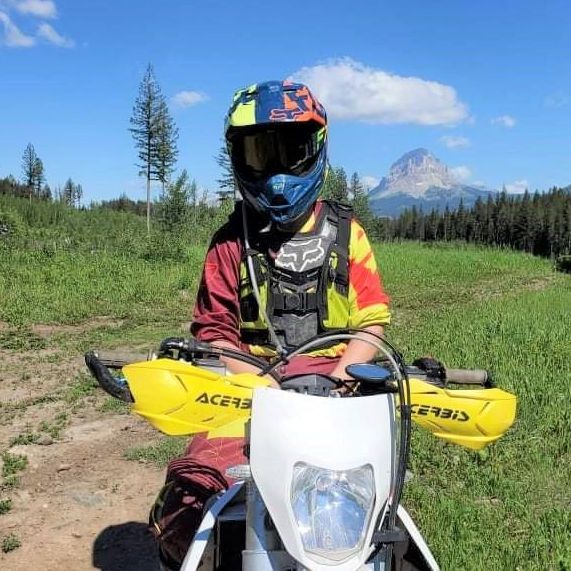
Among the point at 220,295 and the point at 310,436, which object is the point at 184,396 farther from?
the point at 220,295

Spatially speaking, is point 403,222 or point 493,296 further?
point 403,222

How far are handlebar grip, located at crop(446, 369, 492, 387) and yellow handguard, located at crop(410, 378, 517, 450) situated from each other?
0.22 meters

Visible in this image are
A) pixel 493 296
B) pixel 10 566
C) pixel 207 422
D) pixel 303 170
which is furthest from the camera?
pixel 493 296

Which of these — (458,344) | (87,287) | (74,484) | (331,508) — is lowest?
(74,484)

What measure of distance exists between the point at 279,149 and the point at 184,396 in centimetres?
124

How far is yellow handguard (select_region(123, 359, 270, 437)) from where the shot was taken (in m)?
1.76

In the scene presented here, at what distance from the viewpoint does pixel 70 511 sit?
14.8 ft

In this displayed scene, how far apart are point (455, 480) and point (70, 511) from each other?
2.72m

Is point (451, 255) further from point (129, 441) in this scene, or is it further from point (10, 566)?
point (10, 566)

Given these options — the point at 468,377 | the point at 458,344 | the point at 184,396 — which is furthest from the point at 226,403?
the point at 458,344

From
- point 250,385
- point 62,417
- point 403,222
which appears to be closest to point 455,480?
point 250,385

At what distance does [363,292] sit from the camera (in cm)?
280

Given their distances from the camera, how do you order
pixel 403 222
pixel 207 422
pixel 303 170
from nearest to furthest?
pixel 207 422
pixel 303 170
pixel 403 222

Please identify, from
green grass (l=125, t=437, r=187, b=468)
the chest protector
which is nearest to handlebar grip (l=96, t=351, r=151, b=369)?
the chest protector
